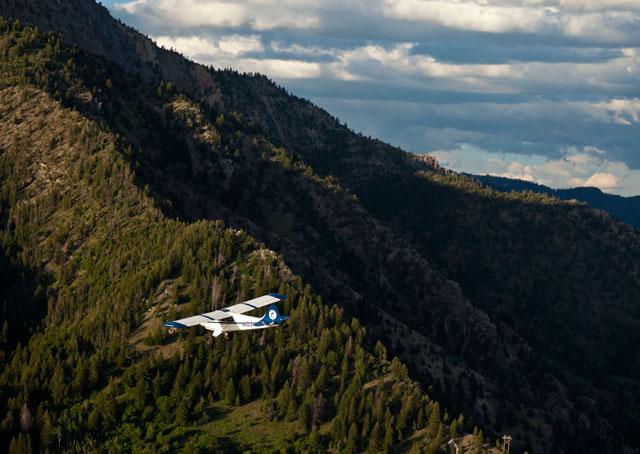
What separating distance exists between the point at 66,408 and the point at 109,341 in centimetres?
2109

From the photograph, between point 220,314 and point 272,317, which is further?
point 220,314

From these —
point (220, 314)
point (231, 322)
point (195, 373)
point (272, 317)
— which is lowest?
point (195, 373)

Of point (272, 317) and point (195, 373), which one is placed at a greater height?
point (272, 317)

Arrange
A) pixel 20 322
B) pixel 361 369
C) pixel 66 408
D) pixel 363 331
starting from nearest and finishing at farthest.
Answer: pixel 66 408 → pixel 361 369 → pixel 363 331 → pixel 20 322

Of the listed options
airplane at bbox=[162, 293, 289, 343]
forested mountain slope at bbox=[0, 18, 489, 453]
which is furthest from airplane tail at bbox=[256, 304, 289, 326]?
forested mountain slope at bbox=[0, 18, 489, 453]

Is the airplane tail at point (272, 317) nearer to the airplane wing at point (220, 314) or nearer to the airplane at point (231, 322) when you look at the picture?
the airplane at point (231, 322)

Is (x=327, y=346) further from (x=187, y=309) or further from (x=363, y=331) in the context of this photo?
(x=187, y=309)

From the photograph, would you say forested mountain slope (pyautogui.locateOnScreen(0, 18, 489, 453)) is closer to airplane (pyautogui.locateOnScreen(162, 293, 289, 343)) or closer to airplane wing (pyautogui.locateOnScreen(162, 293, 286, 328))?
airplane wing (pyautogui.locateOnScreen(162, 293, 286, 328))

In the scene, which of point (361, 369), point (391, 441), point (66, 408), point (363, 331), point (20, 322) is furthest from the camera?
point (20, 322)

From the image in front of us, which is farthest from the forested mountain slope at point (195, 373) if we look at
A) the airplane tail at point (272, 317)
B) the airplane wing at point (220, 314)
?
the airplane tail at point (272, 317)

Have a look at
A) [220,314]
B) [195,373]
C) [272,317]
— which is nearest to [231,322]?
[220,314]

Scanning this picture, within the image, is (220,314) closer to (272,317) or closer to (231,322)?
(231,322)

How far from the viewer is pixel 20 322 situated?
18762 centimetres

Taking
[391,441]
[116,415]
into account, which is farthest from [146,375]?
[391,441]
